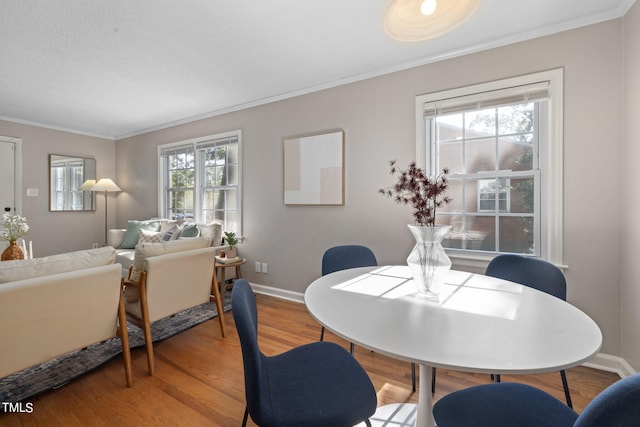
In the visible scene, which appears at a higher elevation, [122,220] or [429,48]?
[429,48]

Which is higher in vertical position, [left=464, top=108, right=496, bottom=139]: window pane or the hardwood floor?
[left=464, top=108, right=496, bottom=139]: window pane

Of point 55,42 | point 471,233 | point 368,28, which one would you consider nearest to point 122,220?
point 55,42

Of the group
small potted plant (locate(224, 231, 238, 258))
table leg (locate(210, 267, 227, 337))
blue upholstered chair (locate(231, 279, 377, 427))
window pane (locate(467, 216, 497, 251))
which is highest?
window pane (locate(467, 216, 497, 251))

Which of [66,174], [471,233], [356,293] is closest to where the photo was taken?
[356,293]

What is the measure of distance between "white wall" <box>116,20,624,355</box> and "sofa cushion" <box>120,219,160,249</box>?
576mm

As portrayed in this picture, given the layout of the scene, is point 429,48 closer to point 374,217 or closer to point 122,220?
point 374,217

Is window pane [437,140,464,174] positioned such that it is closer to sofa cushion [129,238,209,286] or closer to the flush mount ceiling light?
the flush mount ceiling light

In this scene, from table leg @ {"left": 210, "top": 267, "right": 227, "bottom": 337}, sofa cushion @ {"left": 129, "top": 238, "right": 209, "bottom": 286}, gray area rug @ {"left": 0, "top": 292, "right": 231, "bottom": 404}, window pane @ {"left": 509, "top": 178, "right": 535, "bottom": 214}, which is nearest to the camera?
gray area rug @ {"left": 0, "top": 292, "right": 231, "bottom": 404}

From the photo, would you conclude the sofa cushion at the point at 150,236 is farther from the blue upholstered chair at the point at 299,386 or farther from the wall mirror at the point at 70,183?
the blue upholstered chair at the point at 299,386

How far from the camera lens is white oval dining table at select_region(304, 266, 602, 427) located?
0.79 metres

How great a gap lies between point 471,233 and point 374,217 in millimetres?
909

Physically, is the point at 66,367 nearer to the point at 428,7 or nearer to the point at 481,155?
the point at 428,7

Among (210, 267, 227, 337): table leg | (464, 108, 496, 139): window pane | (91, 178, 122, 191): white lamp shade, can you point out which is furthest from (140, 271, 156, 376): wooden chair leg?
(91, 178, 122, 191): white lamp shade

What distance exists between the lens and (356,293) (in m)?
1.36
